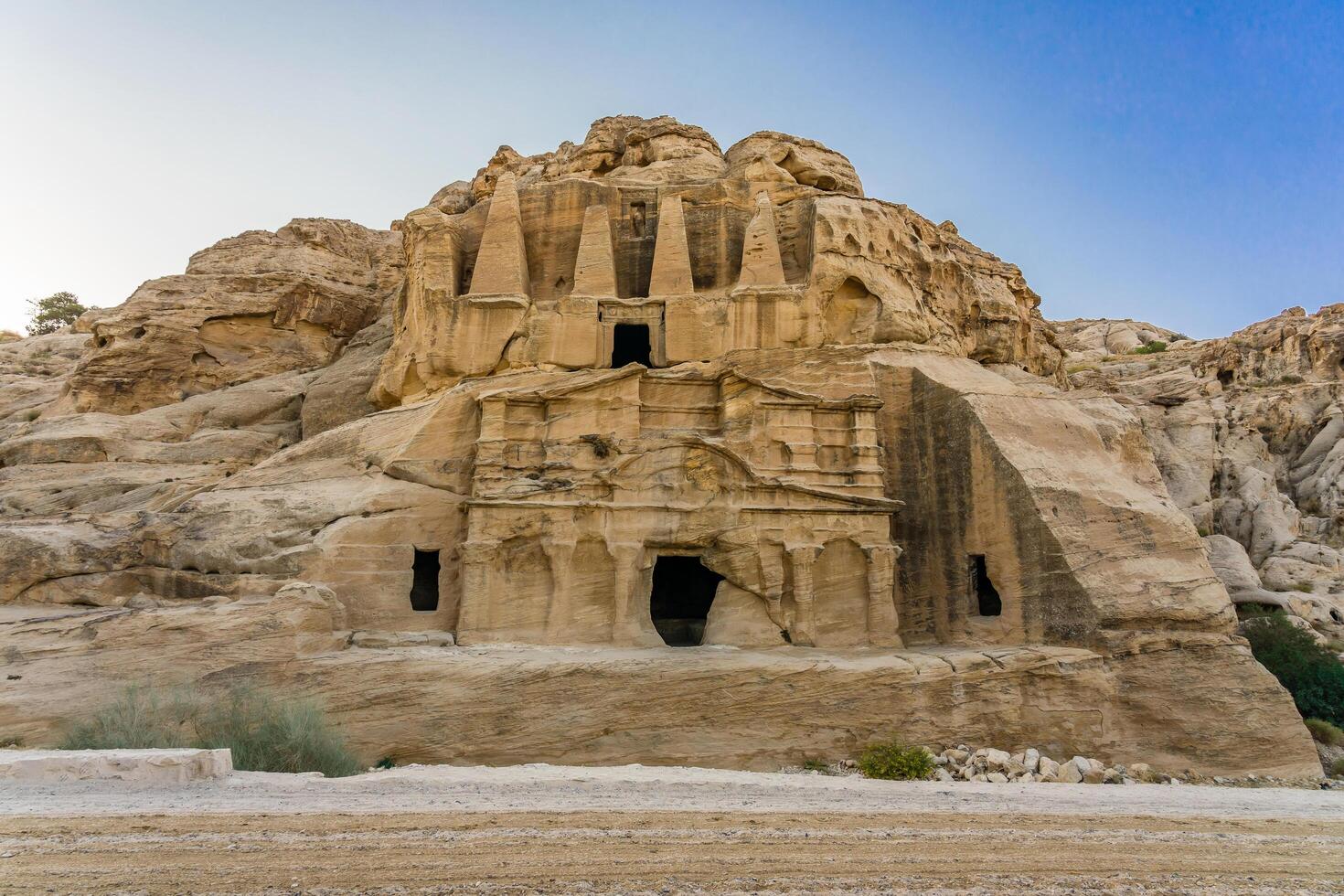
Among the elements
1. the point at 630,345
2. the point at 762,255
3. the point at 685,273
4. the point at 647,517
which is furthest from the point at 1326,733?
the point at 630,345

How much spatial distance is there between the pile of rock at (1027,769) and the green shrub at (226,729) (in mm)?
9651

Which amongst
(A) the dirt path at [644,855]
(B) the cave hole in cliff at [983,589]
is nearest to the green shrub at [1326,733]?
(B) the cave hole in cliff at [983,589]

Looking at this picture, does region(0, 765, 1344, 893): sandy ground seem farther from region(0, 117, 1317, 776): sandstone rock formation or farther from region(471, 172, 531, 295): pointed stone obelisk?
region(471, 172, 531, 295): pointed stone obelisk

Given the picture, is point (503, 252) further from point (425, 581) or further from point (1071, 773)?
point (1071, 773)

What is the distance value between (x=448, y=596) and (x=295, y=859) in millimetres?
10662

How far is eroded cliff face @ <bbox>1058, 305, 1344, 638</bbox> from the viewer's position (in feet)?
86.7

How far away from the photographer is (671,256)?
944 inches

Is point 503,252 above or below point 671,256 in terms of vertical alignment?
above

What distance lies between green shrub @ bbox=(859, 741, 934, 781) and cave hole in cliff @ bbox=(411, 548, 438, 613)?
955 cm

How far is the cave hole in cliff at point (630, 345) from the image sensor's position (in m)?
25.3

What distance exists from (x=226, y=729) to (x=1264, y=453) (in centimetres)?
3559

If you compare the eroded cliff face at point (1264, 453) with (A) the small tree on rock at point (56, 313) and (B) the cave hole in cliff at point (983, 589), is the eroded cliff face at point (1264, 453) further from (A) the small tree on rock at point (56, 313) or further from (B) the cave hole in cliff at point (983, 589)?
(A) the small tree on rock at point (56, 313)

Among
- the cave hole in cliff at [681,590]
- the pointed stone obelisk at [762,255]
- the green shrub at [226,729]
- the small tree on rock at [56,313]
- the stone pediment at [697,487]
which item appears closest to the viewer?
the green shrub at [226,729]

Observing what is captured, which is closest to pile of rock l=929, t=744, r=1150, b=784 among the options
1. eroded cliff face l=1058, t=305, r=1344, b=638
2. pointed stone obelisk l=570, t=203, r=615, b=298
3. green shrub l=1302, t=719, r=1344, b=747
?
green shrub l=1302, t=719, r=1344, b=747
